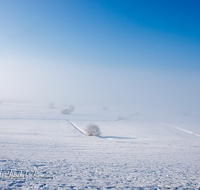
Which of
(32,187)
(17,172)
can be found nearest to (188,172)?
(32,187)

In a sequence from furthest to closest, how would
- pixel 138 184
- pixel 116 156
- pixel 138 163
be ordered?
pixel 116 156
pixel 138 163
pixel 138 184

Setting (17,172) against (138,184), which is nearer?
(138,184)

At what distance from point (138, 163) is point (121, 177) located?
291cm

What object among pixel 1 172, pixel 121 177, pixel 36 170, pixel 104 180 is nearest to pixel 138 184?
pixel 121 177

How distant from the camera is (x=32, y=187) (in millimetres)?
6434

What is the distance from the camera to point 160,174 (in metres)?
8.61

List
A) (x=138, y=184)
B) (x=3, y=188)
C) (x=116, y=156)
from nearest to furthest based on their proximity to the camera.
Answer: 1. (x=3, y=188)
2. (x=138, y=184)
3. (x=116, y=156)

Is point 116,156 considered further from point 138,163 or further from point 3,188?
point 3,188

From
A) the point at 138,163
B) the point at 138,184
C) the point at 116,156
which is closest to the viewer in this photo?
the point at 138,184

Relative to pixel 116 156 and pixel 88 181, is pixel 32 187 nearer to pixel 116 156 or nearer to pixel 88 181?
pixel 88 181

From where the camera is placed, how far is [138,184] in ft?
23.6

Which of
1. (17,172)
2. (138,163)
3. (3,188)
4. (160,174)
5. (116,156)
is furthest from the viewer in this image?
(116,156)

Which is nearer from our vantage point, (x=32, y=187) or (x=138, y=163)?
(x=32, y=187)

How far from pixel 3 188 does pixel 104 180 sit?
394cm
